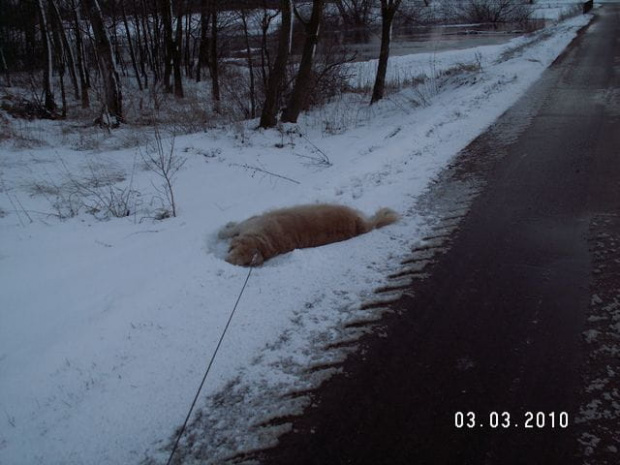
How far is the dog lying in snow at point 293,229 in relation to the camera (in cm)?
400

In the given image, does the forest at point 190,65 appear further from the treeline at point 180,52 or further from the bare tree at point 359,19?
the bare tree at point 359,19

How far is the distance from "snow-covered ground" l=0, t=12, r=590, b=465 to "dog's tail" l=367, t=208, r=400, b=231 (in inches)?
8.3

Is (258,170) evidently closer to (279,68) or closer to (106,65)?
(279,68)

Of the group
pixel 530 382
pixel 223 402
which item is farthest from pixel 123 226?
pixel 530 382

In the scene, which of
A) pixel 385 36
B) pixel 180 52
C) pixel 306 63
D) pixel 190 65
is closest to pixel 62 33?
pixel 180 52

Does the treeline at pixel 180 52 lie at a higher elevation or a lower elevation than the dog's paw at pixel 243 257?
higher

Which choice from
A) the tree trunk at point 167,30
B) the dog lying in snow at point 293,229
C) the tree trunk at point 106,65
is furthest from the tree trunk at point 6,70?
the dog lying in snow at point 293,229

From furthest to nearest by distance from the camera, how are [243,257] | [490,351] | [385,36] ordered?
[385,36] < [243,257] < [490,351]

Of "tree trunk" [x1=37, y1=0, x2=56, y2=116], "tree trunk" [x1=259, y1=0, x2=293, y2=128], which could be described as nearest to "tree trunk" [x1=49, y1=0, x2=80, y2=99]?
"tree trunk" [x1=37, y1=0, x2=56, y2=116]

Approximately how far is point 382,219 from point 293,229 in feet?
3.38

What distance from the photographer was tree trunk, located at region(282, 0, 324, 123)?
9781 mm

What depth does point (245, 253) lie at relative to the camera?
A: 394 centimetres

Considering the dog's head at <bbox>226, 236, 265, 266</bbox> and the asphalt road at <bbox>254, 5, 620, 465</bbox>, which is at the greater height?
the dog's head at <bbox>226, 236, 265, 266</bbox>

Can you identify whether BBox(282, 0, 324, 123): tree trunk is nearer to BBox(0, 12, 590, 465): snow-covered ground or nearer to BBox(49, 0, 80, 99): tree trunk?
BBox(0, 12, 590, 465): snow-covered ground
